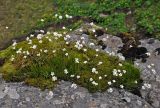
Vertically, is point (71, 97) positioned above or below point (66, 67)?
below

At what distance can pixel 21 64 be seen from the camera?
13477 millimetres

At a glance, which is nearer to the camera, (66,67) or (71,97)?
(71,97)

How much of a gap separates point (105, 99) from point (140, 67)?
220 cm

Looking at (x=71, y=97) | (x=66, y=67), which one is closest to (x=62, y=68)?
(x=66, y=67)

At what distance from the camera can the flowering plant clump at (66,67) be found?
43.1ft

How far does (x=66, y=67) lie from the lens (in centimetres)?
1334

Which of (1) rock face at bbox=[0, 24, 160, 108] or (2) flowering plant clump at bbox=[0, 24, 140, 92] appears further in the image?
(2) flowering plant clump at bbox=[0, 24, 140, 92]

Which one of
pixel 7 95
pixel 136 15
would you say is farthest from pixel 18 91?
pixel 136 15

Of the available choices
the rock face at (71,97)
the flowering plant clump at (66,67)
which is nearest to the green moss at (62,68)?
the flowering plant clump at (66,67)

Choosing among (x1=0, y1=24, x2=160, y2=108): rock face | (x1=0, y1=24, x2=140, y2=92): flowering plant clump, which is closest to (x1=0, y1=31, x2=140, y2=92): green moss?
(x1=0, y1=24, x2=140, y2=92): flowering plant clump

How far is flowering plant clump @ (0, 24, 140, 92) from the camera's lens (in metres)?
13.1

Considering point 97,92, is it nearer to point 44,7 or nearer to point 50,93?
point 50,93

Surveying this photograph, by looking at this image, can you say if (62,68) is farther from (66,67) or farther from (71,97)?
(71,97)

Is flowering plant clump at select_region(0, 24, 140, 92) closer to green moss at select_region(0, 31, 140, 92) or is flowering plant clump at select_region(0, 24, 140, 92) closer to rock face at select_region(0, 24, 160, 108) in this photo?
green moss at select_region(0, 31, 140, 92)
